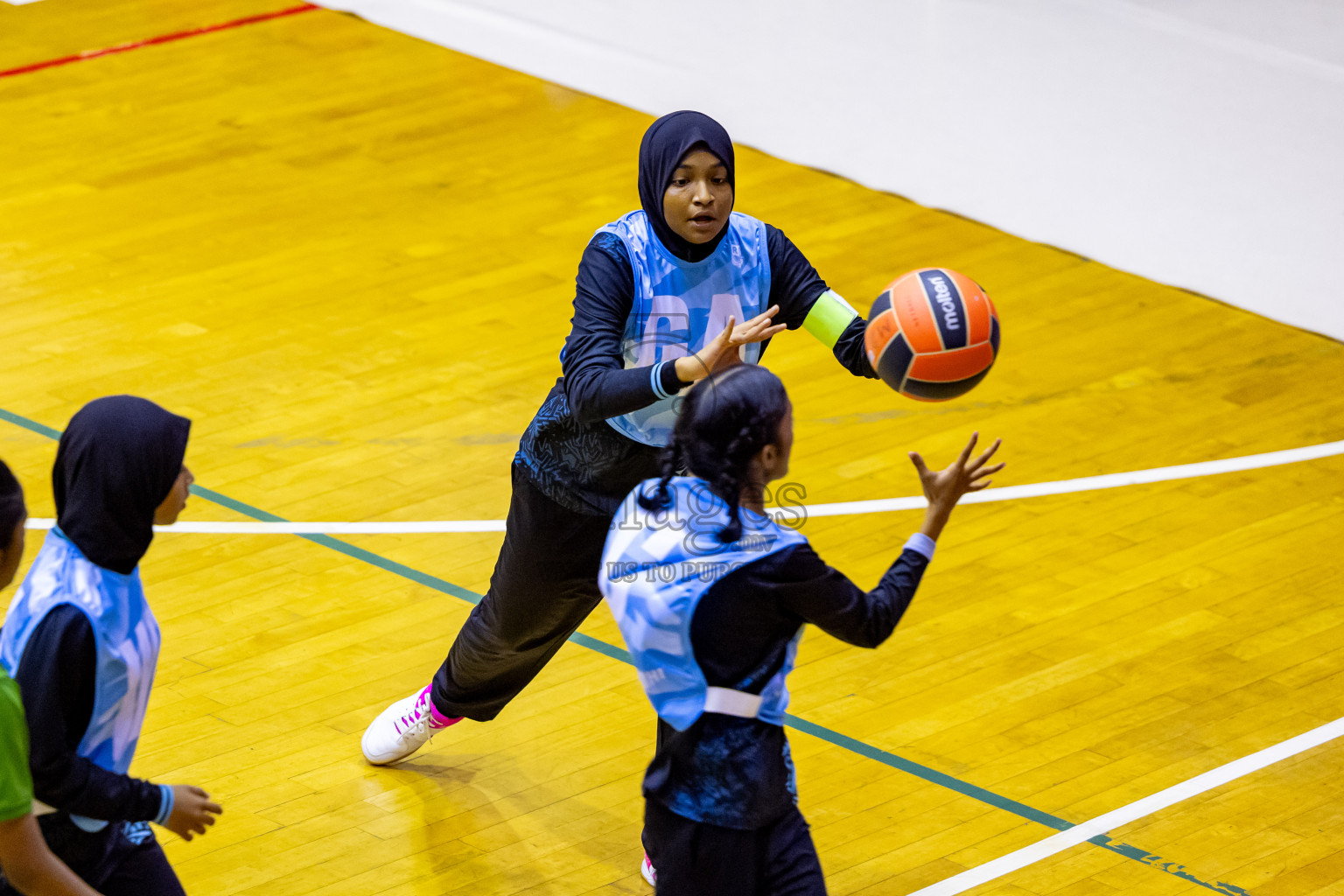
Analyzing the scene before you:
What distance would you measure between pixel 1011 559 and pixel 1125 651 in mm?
645

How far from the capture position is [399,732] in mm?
4660

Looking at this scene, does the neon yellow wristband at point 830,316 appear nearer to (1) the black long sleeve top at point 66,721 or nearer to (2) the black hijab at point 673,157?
(2) the black hijab at point 673,157

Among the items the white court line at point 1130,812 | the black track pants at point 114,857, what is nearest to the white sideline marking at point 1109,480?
the white court line at point 1130,812

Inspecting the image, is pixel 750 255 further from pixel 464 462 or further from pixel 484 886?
pixel 464 462

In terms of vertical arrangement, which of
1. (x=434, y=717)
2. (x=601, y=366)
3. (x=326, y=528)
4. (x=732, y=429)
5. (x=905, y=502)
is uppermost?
(x=732, y=429)

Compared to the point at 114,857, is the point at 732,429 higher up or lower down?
higher up

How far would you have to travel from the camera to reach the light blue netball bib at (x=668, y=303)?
4016 mm

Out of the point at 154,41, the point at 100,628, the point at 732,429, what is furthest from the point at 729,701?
the point at 154,41

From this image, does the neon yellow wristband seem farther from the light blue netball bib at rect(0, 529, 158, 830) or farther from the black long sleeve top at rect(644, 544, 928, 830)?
the light blue netball bib at rect(0, 529, 158, 830)

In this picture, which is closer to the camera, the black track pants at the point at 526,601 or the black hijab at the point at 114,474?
the black hijab at the point at 114,474

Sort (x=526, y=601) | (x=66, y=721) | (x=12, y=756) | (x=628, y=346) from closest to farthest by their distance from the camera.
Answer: (x=12, y=756)
(x=66, y=721)
(x=628, y=346)
(x=526, y=601)

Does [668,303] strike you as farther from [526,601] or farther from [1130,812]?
[1130,812]

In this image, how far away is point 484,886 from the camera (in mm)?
4254

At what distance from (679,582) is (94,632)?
37.3 inches
